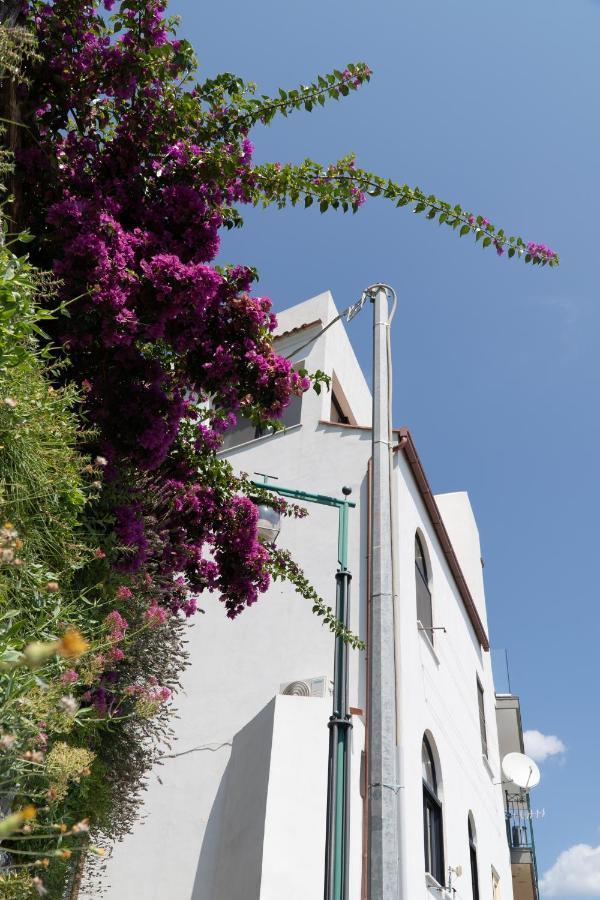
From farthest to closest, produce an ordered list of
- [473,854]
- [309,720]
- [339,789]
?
[473,854] → [309,720] → [339,789]

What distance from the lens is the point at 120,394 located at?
4074mm

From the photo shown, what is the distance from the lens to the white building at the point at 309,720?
25.4 feet

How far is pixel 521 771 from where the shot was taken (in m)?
16.2

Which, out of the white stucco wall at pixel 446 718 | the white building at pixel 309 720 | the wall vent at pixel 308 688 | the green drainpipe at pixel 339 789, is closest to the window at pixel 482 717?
the white stucco wall at pixel 446 718

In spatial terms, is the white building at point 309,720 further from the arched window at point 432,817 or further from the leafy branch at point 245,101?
the leafy branch at point 245,101

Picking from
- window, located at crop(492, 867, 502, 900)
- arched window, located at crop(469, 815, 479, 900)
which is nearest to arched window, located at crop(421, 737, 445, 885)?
arched window, located at crop(469, 815, 479, 900)

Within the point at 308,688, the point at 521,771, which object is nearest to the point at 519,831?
the point at 521,771

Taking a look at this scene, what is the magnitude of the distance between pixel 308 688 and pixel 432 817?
3.42 metres

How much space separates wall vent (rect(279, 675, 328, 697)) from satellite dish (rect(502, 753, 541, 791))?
9466 mm

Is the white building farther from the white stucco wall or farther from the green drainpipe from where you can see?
the green drainpipe

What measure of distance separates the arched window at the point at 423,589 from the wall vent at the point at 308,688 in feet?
9.03

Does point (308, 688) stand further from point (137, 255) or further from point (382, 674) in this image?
point (137, 255)

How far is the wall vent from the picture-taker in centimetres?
870

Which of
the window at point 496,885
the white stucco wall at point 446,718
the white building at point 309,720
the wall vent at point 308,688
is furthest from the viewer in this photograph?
the window at point 496,885
